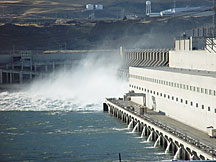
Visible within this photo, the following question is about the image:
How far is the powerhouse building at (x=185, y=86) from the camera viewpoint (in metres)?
37.1

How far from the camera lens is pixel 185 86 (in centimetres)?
4103

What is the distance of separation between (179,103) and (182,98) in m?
0.83

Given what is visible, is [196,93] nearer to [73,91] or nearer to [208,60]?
[208,60]

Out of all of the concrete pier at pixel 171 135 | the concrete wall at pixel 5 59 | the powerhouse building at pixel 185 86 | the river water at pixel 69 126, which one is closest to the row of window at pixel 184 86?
the powerhouse building at pixel 185 86

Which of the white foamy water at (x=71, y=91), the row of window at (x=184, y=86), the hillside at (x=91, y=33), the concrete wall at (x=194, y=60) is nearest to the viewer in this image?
the row of window at (x=184, y=86)

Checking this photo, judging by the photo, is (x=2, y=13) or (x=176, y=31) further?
(x=2, y=13)

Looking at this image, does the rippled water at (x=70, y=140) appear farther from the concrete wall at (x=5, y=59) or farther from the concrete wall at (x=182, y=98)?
the concrete wall at (x=5, y=59)

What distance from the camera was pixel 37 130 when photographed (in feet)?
156

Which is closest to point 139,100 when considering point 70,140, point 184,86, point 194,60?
point 194,60

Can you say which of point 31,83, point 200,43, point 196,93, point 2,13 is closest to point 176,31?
point 2,13

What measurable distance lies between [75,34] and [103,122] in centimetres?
10113

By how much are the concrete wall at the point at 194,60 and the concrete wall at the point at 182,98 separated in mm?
2374

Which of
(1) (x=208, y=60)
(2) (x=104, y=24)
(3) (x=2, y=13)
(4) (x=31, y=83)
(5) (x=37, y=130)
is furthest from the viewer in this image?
(3) (x=2, y=13)

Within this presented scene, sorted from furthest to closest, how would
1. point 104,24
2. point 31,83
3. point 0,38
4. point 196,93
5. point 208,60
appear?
point 104,24
point 0,38
point 31,83
point 208,60
point 196,93
